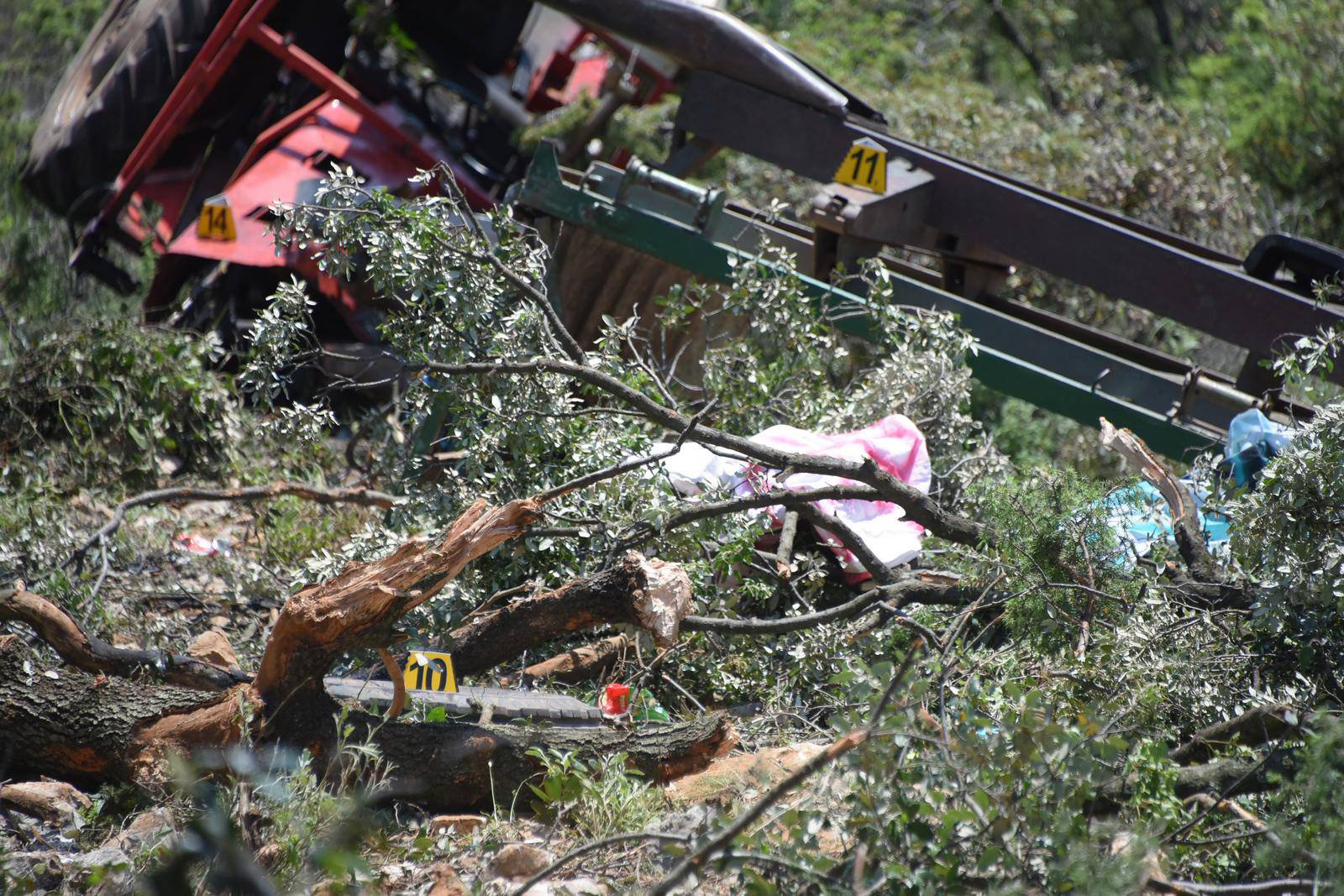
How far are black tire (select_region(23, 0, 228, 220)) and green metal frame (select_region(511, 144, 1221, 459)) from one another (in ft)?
8.83

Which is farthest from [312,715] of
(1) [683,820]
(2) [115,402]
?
(2) [115,402]

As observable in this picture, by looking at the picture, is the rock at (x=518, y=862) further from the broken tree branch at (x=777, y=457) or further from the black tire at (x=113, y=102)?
the black tire at (x=113, y=102)

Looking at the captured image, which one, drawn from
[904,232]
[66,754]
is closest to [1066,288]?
[904,232]

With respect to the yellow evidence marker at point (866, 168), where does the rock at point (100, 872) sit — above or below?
below

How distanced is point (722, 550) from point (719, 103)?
7.81 ft

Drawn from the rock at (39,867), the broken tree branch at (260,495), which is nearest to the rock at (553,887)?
the rock at (39,867)

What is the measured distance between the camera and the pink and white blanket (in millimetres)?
3893

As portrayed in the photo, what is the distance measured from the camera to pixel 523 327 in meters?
3.72

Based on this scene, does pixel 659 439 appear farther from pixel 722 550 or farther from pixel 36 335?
pixel 36 335

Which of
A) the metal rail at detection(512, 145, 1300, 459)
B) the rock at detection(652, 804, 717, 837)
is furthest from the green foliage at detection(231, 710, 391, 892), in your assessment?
the metal rail at detection(512, 145, 1300, 459)

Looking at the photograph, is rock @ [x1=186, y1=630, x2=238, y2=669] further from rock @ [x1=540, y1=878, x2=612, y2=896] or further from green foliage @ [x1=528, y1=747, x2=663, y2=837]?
rock @ [x1=540, y1=878, x2=612, y2=896]

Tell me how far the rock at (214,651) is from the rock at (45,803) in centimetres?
54

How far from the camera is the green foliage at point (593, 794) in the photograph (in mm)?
2604

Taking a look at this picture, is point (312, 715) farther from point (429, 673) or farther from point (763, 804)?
point (763, 804)
